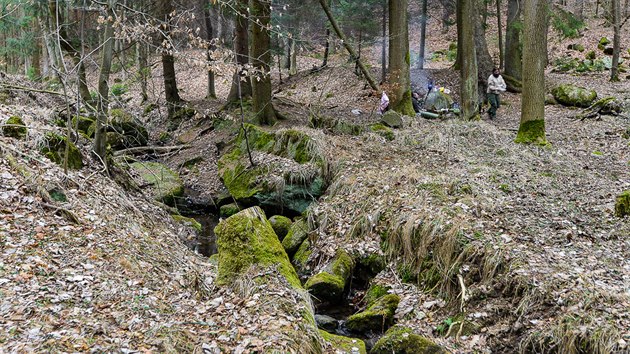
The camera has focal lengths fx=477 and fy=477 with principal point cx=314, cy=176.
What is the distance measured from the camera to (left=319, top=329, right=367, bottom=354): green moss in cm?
559

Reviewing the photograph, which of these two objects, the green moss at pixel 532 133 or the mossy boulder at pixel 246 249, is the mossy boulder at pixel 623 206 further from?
the mossy boulder at pixel 246 249

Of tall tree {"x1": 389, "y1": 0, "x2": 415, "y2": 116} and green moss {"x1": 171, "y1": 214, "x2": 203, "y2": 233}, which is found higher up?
tall tree {"x1": 389, "y1": 0, "x2": 415, "y2": 116}

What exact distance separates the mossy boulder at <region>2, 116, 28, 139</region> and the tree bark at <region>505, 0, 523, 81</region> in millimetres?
19102

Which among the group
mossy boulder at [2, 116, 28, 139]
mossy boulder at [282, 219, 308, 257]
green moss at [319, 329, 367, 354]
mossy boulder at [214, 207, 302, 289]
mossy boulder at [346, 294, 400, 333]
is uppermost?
mossy boulder at [2, 116, 28, 139]

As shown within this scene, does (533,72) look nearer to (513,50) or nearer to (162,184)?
(162,184)

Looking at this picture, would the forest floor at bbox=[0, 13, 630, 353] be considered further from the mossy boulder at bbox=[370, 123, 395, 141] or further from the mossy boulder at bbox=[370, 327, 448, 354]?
the mossy boulder at bbox=[370, 123, 395, 141]

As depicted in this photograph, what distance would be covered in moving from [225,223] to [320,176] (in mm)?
4504

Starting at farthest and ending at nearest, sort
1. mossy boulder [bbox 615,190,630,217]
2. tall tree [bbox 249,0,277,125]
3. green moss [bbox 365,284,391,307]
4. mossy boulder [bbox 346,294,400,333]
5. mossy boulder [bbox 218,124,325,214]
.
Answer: tall tree [bbox 249,0,277,125] → mossy boulder [bbox 218,124,325,214] → green moss [bbox 365,284,391,307] → mossy boulder [bbox 615,190,630,217] → mossy boulder [bbox 346,294,400,333]

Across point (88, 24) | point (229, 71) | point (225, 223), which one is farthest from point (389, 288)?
point (88, 24)

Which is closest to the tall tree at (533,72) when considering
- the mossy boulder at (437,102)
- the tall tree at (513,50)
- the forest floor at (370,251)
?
the forest floor at (370,251)

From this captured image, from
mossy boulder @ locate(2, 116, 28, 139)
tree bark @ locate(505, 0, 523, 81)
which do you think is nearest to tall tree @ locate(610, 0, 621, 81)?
tree bark @ locate(505, 0, 523, 81)

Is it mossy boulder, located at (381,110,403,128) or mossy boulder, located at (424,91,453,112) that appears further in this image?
mossy boulder, located at (424,91,453,112)

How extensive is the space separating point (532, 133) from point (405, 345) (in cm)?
777

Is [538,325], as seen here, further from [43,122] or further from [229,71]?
[43,122]
